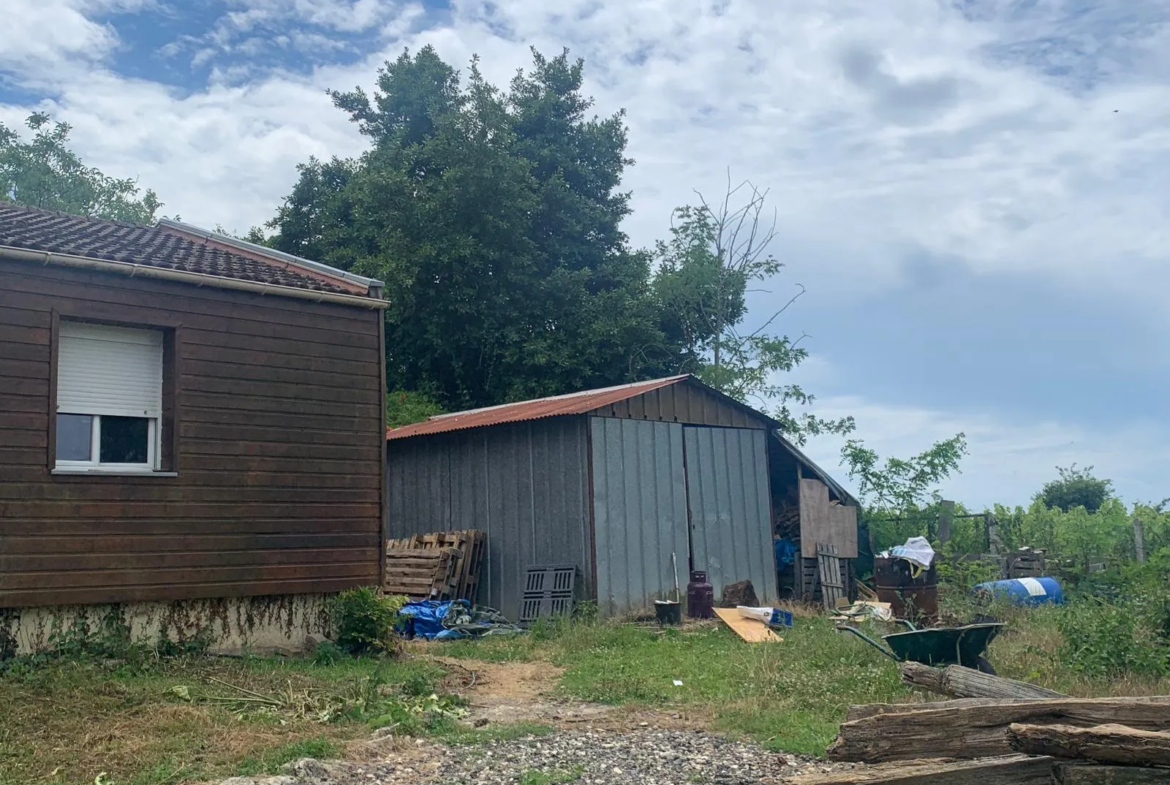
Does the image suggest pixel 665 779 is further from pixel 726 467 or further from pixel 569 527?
pixel 726 467

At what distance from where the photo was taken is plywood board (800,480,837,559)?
17828 millimetres

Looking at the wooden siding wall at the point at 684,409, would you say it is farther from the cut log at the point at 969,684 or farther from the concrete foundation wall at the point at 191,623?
the cut log at the point at 969,684

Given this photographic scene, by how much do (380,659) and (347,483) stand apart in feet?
6.78

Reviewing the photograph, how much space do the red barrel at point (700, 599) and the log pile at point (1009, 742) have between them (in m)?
8.98

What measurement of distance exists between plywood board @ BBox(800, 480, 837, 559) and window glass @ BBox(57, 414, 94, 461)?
11.4m

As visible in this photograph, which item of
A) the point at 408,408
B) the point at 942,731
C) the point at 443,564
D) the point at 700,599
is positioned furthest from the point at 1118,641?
the point at 408,408

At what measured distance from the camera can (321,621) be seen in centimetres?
1188

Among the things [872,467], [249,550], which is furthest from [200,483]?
[872,467]

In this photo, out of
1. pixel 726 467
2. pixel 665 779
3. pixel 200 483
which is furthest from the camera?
pixel 726 467

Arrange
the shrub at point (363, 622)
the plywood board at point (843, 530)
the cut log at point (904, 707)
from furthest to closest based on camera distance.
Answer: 1. the plywood board at point (843, 530)
2. the shrub at point (363, 622)
3. the cut log at point (904, 707)

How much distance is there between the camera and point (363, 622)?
1177 cm

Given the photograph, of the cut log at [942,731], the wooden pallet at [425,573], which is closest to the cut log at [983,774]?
the cut log at [942,731]

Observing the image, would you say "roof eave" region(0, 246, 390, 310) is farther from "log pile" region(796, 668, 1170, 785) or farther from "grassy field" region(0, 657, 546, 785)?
"log pile" region(796, 668, 1170, 785)

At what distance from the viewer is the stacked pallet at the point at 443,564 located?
627 inches
